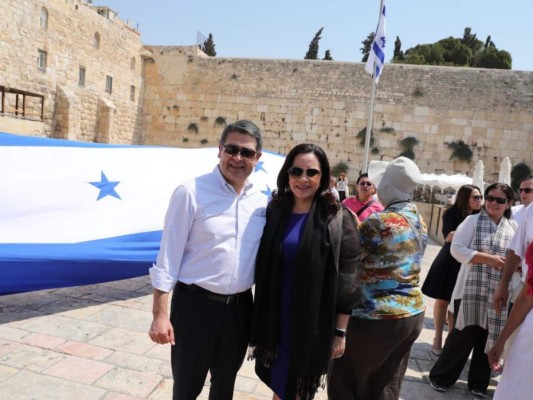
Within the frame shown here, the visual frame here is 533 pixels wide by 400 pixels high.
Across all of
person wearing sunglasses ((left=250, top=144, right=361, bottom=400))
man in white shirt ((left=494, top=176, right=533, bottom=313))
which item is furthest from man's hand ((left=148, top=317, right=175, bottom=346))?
man in white shirt ((left=494, top=176, right=533, bottom=313))

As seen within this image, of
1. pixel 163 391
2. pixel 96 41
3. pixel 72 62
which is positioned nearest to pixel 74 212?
pixel 163 391

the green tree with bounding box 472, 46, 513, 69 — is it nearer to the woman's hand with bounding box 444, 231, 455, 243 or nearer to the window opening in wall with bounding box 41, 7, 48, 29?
the window opening in wall with bounding box 41, 7, 48, 29

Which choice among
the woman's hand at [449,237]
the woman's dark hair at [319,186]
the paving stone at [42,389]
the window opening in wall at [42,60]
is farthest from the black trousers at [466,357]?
the window opening in wall at [42,60]

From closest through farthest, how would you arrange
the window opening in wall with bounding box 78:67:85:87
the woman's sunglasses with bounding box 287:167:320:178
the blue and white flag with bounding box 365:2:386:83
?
the woman's sunglasses with bounding box 287:167:320:178 → the blue and white flag with bounding box 365:2:386:83 → the window opening in wall with bounding box 78:67:85:87

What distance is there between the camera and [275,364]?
1959 mm

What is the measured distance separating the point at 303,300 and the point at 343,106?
18.0 meters

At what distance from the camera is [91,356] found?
3.10 metres

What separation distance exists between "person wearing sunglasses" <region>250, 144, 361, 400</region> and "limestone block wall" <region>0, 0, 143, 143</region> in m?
12.3

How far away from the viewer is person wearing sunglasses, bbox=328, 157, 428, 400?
2.04 m

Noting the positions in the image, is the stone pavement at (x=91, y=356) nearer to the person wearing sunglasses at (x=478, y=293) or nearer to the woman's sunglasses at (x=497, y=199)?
the person wearing sunglasses at (x=478, y=293)

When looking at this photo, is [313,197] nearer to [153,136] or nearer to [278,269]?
[278,269]

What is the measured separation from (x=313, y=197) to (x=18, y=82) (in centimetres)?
1495

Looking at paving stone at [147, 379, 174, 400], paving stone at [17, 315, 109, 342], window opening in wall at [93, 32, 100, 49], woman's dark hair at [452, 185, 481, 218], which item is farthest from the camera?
window opening in wall at [93, 32, 100, 49]

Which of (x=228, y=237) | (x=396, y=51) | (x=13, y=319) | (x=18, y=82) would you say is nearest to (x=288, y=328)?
(x=228, y=237)
